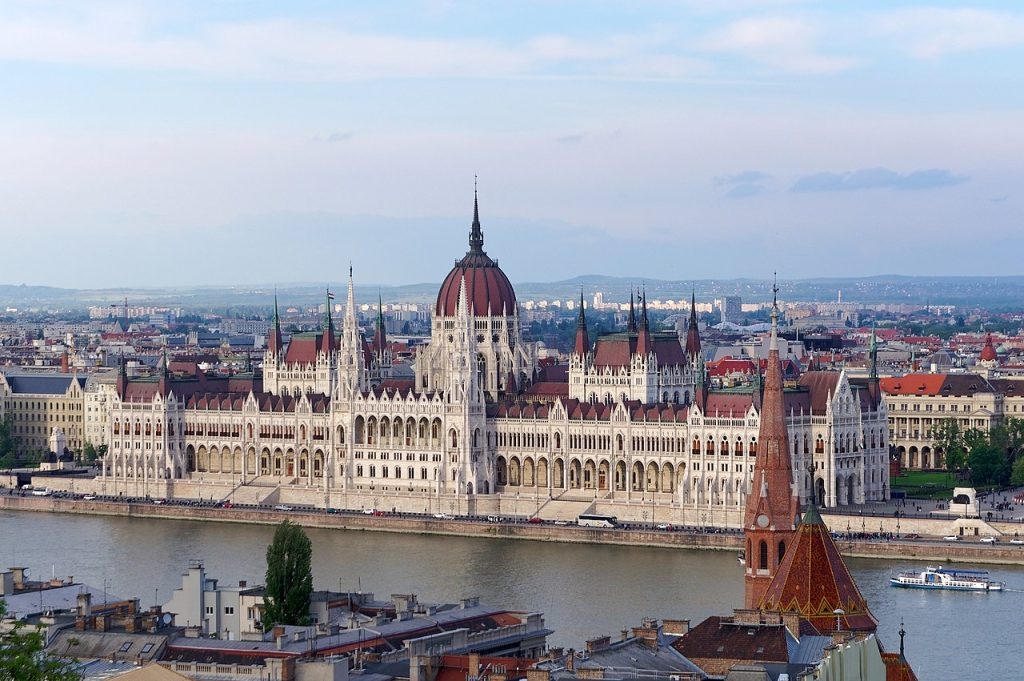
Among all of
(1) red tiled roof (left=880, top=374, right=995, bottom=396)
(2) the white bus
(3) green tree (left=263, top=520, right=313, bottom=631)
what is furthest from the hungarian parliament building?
(3) green tree (left=263, top=520, right=313, bottom=631)

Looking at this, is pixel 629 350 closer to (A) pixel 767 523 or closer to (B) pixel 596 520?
(B) pixel 596 520

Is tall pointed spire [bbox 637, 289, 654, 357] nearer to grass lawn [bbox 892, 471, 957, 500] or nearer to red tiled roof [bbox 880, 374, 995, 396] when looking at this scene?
grass lawn [bbox 892, 471, 957, 500]

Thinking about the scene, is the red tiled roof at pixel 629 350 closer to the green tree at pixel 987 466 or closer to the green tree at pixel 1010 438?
the green tree at pixel 987 466

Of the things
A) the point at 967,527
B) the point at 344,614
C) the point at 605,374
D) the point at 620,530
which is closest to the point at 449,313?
the point at 605,374

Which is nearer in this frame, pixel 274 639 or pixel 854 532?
pixel 274 639

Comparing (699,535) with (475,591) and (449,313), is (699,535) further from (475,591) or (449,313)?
(449,313)

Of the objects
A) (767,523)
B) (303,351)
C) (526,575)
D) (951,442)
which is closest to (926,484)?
(951,442)
